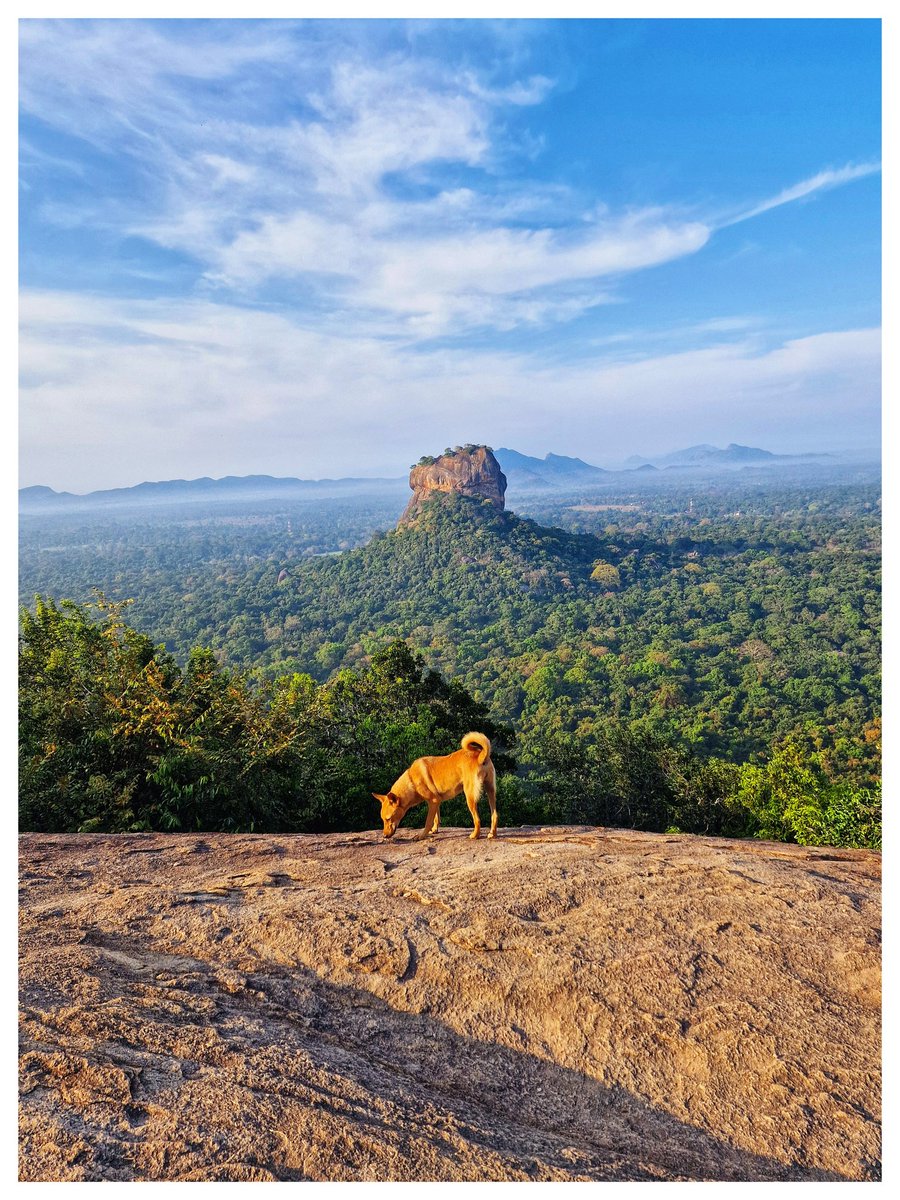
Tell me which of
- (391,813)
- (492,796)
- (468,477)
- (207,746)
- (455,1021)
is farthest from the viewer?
(468,477)

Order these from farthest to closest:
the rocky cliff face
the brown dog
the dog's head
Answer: the rocky cliff face, the dog's head, the brown dog

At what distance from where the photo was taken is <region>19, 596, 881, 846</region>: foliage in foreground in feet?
30.1

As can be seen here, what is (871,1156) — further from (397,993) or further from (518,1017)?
(397,993)

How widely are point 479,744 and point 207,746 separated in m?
4.88

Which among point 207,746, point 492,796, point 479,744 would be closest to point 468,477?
point 207,746

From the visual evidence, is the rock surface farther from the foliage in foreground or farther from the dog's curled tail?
the foliage in foreground

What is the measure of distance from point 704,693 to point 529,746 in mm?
20450

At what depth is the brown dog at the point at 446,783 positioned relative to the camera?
679 cm

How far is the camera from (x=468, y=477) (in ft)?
395

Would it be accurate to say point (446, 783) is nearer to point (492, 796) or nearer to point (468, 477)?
point (492, 796)

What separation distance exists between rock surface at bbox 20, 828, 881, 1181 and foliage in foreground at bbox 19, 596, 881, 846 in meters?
3.65

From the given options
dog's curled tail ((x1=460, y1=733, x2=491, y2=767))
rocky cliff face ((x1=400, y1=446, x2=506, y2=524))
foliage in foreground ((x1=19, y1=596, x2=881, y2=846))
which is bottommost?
foliage in foreground ((x1=19, y1=596, x2=881, y2=846))

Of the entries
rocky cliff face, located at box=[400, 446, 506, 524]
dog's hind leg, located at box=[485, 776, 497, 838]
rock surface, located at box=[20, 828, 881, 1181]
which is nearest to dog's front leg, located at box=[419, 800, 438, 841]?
dog's hind leg, located at box=[485, 776, 497, 838]

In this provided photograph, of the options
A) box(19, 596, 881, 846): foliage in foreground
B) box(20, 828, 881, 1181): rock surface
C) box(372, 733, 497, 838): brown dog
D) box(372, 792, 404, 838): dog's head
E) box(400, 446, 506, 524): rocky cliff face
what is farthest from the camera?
box(400, 446, 506, 524): rocky cliff face
